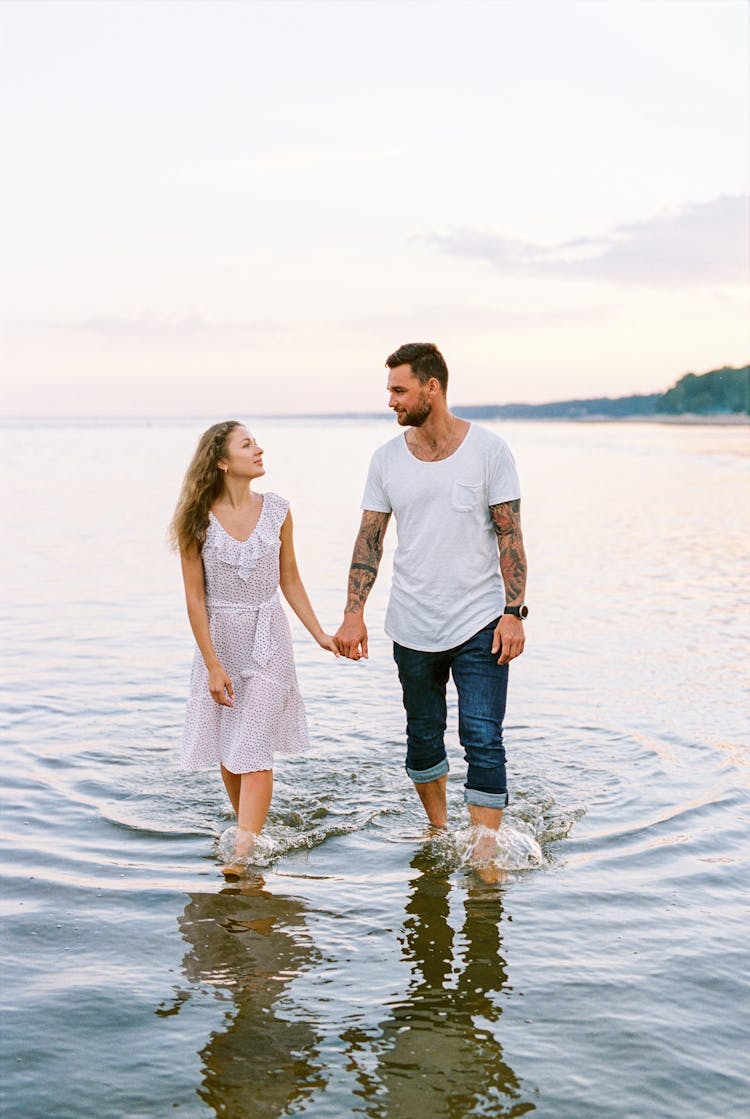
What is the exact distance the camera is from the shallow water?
403cm

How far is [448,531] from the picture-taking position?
577 centimetres

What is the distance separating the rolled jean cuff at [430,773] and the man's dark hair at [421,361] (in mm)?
1918

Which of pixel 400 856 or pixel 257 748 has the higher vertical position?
pixel 257 748

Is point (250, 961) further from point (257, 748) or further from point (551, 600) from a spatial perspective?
point (551, 600)

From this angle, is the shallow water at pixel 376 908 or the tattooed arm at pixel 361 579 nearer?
the shallow water at pixel 376 908

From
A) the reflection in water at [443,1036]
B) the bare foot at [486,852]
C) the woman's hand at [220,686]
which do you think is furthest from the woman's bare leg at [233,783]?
the bare foot at [486,852]

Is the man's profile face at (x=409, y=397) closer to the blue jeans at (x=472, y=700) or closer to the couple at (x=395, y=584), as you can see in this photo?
the couple at (x=395, y=584)

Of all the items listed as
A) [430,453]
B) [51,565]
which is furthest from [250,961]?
[51,565]

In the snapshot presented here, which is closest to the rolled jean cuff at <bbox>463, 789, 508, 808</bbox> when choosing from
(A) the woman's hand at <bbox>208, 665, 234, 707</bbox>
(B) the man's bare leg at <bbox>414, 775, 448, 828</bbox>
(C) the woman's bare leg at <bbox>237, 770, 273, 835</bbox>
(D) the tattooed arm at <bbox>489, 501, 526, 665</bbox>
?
(B) the man's bare leg at <bbox>414, 775, 448, 828</bbox>

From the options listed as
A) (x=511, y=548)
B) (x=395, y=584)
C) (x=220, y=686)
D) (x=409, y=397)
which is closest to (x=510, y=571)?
(x=511, y=548)

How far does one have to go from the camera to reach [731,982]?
4.73m

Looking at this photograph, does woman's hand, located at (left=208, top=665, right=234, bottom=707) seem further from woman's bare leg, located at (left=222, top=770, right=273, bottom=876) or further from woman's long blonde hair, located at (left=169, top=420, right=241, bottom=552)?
woman's long blonde hair, located at (left=169, top=420, right=241, bottom=552)

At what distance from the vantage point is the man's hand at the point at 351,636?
19.5 feet

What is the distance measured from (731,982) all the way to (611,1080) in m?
0.93
